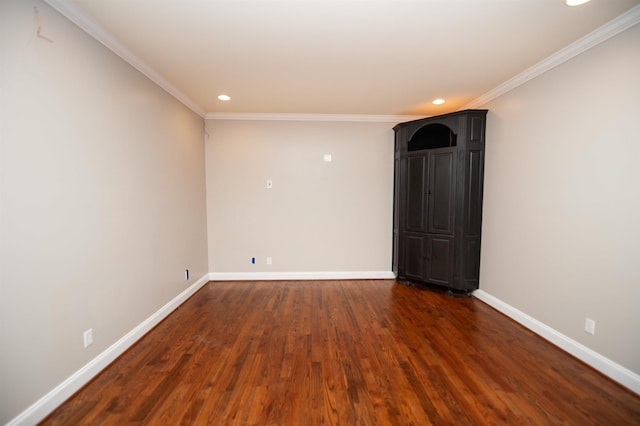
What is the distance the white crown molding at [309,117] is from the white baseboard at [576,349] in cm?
288

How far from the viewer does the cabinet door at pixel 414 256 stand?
3807 mm

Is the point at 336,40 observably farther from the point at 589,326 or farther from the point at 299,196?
the point at 589,326

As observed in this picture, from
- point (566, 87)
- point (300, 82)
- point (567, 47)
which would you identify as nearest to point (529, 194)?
point (566, 87)

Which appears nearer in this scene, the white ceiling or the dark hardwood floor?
the dark hardwood floor

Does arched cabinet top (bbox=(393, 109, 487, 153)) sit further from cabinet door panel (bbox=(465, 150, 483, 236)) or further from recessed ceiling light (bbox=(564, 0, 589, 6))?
recessed ceiling light (bbox=(564, 0, 589, 6))

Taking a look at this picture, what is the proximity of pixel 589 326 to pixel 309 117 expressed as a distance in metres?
3.89

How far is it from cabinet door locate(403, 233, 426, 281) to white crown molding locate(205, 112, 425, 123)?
1.85m

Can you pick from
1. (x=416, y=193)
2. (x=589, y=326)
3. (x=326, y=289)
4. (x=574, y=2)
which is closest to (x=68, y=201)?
(x=326, y=289)

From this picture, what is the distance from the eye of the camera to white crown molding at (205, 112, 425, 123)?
4.08 m

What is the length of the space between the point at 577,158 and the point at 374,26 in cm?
202

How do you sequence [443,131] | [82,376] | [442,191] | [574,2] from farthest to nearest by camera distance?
[443,131]
[442,191]
[82,376]
[574,2]

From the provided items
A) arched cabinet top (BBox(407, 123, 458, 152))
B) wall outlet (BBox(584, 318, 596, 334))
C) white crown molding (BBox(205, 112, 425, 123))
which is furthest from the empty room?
arched cabinet top (BBox(407, 123, 458, 152))

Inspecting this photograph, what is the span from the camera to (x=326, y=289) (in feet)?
12.7

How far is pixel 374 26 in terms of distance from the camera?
1952 mm
